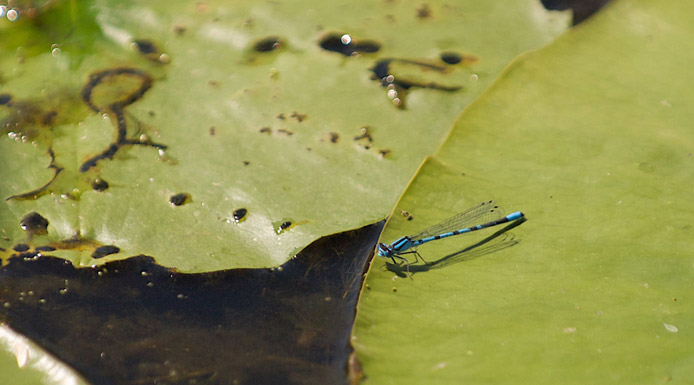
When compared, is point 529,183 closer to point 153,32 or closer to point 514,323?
point 514,323

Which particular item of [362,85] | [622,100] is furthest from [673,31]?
[362,85]

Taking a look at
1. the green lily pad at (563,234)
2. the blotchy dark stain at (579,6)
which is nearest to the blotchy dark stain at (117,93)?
the green lily pad at (563,234)

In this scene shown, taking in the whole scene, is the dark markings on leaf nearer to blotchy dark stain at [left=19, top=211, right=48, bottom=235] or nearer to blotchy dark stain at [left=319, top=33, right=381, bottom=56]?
blotchy dark stain at [left=19, top=211, right=48, bottom=235]

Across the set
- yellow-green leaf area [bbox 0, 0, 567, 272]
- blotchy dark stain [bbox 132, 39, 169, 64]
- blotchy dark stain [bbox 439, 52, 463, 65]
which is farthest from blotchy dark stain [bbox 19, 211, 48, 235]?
blotchy dark stain [bbox 439, 52, 463, 65]

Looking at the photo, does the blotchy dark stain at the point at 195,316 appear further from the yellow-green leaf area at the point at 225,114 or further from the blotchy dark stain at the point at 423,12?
the blotchy dark stain at the point at 423,12

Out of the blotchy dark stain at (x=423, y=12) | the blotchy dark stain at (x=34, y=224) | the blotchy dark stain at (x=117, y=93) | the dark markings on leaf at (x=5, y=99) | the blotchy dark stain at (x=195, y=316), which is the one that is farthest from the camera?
the blotchy dark stain at (x=423, y=12)
